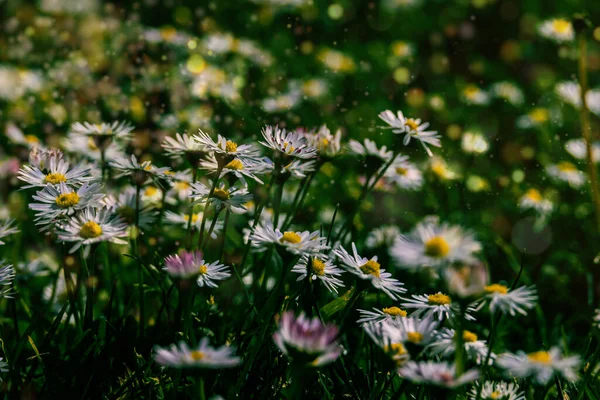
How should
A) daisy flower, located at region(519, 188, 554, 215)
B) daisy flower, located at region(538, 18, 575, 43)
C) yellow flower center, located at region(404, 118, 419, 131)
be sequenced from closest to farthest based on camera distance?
yellow flower center, located at region(404, 118, 419, 131), daisy flower, located at region(519, 188, 554, 215), daisy flower, located at region(538, 18, 575, 43)

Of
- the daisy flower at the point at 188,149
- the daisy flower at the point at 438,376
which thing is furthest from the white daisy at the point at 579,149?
the daisy flower at the point at 438,376

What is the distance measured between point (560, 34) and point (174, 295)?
2562 millimetres

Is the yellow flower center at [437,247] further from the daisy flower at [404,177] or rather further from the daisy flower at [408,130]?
the daisy flower at [404,177]

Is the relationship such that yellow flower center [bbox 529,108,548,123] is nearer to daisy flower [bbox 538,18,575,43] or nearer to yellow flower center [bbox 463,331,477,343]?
daisy flower [bbox 538,18,575,43]

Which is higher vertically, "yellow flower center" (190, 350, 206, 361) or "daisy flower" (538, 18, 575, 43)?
"yellow flower center" (190, 350, 206, 361)

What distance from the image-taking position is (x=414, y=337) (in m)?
0.78

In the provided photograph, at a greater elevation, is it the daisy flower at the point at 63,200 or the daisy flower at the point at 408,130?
the daisy flower at the point at 408,130

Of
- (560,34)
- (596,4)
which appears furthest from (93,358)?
(596,4)

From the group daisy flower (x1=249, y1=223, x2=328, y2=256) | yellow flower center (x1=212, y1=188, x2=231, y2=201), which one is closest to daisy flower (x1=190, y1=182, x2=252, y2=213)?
yellow flower center (x1=212, y1=188, x2=231, y2=201)

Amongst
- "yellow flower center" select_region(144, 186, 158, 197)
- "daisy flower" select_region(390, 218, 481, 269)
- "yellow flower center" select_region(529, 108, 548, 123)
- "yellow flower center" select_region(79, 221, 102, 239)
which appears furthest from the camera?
"yellow flower center" select_region(529, 108, 548, 123)

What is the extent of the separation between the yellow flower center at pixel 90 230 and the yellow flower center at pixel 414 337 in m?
0.44

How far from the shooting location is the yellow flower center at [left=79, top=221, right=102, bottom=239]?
88 centimetres

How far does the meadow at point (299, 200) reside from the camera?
89 cm

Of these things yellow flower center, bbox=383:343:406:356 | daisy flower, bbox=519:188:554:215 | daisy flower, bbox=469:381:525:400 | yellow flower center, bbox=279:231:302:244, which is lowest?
daisy flower, bbox=519:188:554:215
